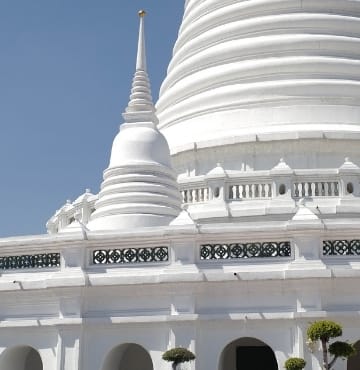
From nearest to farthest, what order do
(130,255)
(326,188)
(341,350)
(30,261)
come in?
(341,350), (130,255), (30,261), (326,188)

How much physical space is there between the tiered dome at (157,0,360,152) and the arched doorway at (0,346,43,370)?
1019cm

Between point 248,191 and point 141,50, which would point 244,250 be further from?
point 141,50

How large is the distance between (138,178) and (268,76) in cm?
842

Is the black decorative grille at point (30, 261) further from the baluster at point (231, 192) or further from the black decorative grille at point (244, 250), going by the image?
the baluster at point (231, 192)

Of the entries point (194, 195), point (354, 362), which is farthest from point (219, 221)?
point (354, 362)

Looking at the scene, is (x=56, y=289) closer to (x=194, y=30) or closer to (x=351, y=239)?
(x=351, y=239)

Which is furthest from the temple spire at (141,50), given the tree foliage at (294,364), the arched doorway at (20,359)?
the tree foliage at (294,364)

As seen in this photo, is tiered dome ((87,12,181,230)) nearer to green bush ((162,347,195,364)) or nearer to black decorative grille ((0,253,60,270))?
black decorative grille ((0,253,60,270))

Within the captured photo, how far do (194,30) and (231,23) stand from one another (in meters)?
2.12

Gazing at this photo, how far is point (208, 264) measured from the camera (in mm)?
17609

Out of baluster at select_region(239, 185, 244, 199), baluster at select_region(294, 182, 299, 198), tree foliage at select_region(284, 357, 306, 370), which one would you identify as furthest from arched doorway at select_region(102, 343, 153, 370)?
baluster at select_region(294, 182, 299, 198)

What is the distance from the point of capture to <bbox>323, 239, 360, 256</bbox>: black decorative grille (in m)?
17.3

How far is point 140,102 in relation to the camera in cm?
2458

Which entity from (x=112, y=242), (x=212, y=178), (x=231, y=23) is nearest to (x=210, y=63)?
(x=231, y=23)
